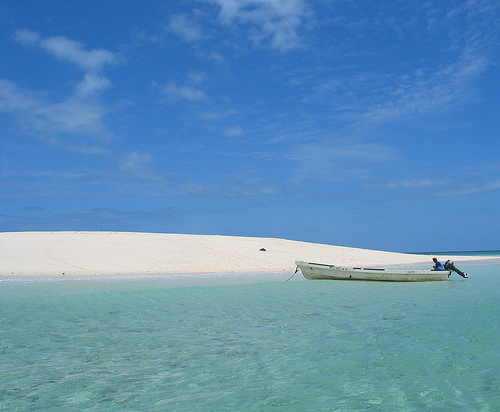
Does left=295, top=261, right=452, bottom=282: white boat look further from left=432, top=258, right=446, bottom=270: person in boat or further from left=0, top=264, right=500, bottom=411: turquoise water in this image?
left=0, top=264, right=500, bottom=411: turquoise water

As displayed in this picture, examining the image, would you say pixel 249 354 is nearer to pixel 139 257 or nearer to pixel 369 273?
pixel 369 273

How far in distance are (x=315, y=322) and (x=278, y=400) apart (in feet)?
19.5

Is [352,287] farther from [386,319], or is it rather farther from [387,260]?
[387,260]

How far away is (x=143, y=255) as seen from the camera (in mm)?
34188

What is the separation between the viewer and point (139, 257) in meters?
33.3

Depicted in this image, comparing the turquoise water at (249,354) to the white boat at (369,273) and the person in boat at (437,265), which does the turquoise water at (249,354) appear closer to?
the white boat at (369,273)

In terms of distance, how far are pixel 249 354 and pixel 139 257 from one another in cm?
2592

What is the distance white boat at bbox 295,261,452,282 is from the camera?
2403cm

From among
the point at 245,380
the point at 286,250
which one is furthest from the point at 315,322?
the point at 286,250

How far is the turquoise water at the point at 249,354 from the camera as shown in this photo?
6430mm

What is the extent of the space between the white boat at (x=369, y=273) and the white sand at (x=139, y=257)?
7.02 metres

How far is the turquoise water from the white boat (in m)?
7.10

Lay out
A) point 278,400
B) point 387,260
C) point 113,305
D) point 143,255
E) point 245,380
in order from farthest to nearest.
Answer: point 387,260
point 143,255
point 113,305
point 245,380
point 278,400

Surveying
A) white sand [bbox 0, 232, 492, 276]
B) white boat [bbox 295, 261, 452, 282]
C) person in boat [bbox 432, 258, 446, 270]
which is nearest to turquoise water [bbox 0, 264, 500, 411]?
white boat [bbox 295, 261, 452, 282]
